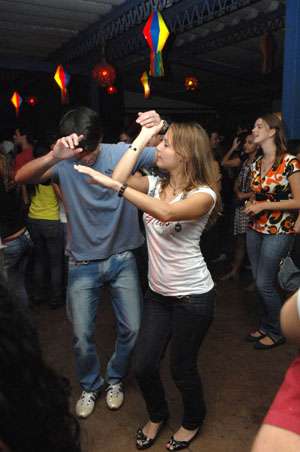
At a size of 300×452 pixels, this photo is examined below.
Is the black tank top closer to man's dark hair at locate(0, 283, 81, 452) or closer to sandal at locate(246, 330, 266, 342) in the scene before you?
sandal at locate(246, 330, 266, 342)

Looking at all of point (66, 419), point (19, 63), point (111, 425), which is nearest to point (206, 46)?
point (19, 63)

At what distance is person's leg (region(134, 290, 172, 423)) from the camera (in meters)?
2.15

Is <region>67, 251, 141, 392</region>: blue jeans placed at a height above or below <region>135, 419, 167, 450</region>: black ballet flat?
above

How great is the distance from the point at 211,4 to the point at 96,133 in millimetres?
4944

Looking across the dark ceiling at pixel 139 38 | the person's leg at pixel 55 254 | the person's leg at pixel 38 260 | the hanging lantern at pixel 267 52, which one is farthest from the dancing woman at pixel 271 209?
the hanging lantern at pixel 267 52

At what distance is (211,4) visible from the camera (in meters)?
6.37

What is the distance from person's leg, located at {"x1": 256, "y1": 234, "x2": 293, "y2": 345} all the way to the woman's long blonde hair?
1190mm

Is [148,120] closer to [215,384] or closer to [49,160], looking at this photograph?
[49,160]

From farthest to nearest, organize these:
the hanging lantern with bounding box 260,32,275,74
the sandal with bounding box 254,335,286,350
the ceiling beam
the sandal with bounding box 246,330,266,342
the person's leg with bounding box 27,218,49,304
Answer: the hanging lantern with bounding box 260,32,275,74 < the ceiling beam < the person's leg with bounding box 27,218,49,304 < the sandal with bounding box 246,330,266,342 < the sandal with bounding box 254,335,286,350

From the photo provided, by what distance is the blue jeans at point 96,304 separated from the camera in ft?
8.29

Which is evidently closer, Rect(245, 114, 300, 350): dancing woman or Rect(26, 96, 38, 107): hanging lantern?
Rect(245, 114, 300, 350): dancing woman

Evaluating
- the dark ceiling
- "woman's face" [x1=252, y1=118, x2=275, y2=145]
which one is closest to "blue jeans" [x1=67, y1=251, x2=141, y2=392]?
"woman's face" [x1=252, y1=118, x2=275, y2=145]

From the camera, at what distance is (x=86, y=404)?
2.64 m

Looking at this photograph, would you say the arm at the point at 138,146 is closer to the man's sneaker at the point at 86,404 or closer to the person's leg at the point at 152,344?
the person's leg at the point at 152,344
